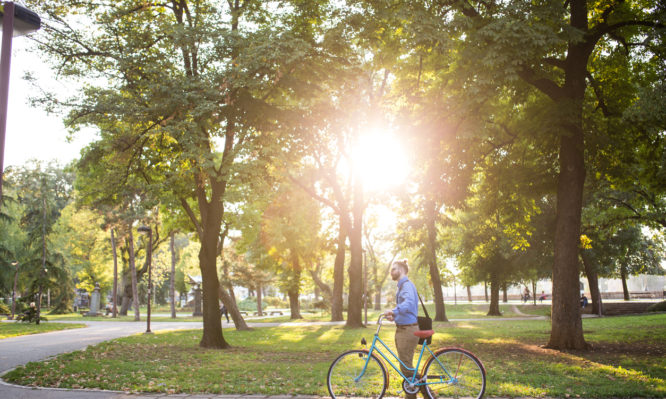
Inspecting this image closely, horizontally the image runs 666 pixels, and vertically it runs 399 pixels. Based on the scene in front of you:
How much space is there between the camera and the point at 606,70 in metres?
16.5

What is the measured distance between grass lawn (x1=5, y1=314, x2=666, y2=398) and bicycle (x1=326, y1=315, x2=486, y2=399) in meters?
1.04

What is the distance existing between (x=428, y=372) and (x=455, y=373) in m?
0.38

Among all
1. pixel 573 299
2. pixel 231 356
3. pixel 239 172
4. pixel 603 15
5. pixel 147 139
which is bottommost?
pixel 231 356

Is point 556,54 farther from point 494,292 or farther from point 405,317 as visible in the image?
point 494,292

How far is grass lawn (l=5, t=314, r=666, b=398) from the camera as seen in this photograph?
8.27m

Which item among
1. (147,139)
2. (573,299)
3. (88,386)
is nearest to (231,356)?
Result: (88,386)

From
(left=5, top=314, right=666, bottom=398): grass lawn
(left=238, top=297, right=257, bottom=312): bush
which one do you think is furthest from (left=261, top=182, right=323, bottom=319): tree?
(left=238, top=297, right=257, bottom=312): bush

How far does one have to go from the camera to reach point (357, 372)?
7.04 metres

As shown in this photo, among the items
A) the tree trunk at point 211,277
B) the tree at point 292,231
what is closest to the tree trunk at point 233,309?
the tree at point 292,231

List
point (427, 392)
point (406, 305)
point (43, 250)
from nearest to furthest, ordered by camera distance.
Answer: point (406, 305) → point (427, 392) → point (43, 250)

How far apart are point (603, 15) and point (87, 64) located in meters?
15.9

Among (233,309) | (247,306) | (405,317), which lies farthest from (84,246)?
(405,317)

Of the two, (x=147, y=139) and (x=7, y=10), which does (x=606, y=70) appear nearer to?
(x=147, y=139)

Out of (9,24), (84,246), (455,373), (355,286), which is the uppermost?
(9,24)
